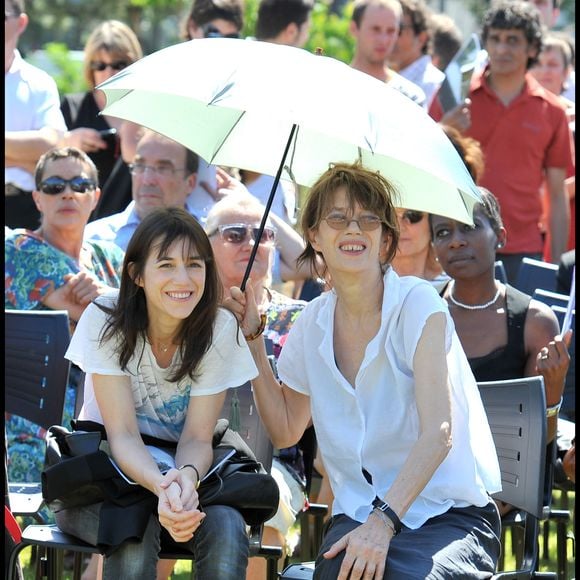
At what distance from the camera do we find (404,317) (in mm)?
3572

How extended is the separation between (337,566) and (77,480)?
31.8 inches

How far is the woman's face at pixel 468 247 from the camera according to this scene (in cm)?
471

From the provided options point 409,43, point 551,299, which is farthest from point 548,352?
point 409,43

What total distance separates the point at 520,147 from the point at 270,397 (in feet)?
13.9

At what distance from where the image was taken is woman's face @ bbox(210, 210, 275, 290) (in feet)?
15.7

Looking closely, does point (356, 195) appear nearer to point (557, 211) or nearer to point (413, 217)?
point (413, 217)

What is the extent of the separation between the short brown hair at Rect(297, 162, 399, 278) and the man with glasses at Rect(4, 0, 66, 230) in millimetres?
3104

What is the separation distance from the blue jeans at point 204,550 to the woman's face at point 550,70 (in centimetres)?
678

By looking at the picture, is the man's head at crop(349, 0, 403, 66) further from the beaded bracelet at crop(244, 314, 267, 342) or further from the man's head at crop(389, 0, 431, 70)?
the beaded bracelet at crop(244, 314, 267, 342)

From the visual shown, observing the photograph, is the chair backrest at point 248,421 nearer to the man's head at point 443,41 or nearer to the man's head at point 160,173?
the man's head at point 160,173

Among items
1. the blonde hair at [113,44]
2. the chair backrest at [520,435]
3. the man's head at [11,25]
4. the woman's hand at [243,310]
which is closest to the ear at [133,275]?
the woman's hand at [243,310]

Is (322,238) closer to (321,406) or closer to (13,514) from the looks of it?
(321,406)

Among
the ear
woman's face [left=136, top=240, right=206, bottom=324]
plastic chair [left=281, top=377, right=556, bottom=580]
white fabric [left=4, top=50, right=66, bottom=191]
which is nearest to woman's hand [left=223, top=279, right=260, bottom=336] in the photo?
woman's face [left=136, top=240, right=206, bottom=324]

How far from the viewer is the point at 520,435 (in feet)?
12.8
